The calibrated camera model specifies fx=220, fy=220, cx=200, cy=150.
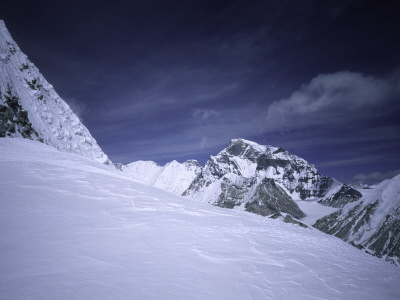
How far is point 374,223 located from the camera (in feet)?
201

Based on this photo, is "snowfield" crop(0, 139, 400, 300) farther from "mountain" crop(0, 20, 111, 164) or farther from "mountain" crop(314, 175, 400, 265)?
"mountain" crop(314, 175, 400, 265)

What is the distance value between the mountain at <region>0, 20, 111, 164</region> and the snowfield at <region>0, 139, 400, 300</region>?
90.2 ft

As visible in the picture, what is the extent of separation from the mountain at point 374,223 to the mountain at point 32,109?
2639 inches

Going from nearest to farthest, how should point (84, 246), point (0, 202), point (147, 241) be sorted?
point (84, 246)
point (147, 241)
point (0, 202)

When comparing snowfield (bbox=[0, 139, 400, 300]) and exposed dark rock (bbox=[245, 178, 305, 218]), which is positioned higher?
exposed dark rock (bbox=[245, 178, 305, 218])

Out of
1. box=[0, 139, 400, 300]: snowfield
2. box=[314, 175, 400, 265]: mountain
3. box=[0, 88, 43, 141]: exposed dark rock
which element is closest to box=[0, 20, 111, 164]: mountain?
box=[0, 88, 43, 141]: exposed dark rock

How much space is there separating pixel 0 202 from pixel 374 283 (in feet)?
27.4

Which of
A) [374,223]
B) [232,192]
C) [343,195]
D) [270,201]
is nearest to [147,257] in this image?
[374,223]

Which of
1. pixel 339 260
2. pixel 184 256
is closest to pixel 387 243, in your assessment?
pixel 339 260

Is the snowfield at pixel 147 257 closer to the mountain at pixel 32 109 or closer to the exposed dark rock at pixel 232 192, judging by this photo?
the mountain at pixel 32 109

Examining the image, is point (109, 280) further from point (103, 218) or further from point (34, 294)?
point (103, 218)

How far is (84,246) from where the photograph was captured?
3920 millimetres

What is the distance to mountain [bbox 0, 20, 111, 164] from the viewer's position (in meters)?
31.5

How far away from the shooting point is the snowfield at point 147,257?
2961 millimetres
